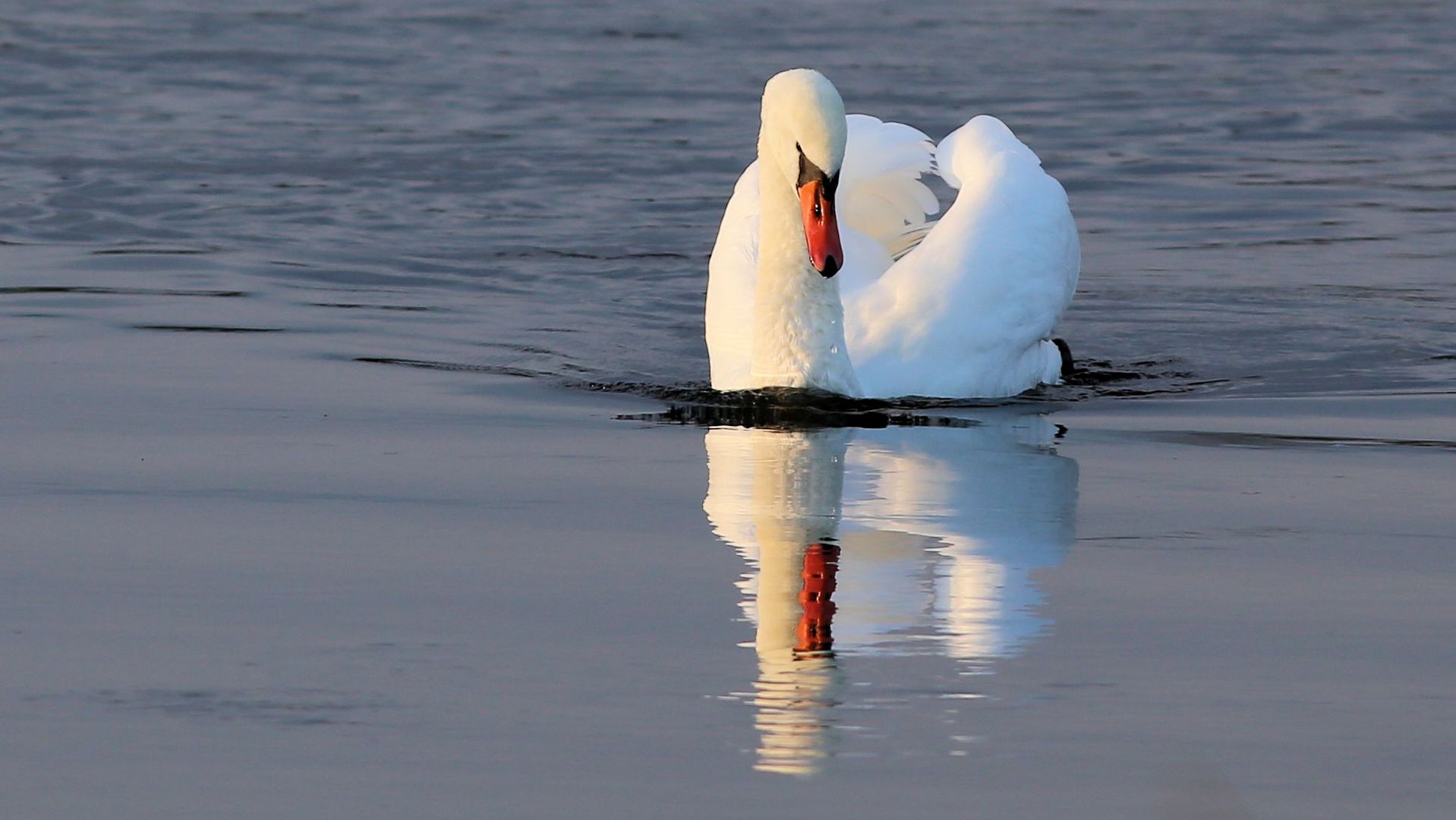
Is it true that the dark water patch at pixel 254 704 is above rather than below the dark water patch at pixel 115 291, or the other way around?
below

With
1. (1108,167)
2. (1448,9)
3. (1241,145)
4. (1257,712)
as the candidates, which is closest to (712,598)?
(1257,712)

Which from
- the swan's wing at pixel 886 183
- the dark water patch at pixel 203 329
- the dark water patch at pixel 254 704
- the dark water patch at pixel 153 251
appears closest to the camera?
the dark water patch at pixel 254 704

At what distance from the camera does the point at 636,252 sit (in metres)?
12.5

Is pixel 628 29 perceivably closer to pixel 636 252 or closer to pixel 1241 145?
pixel 1241 145

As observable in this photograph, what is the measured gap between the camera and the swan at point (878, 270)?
791cm

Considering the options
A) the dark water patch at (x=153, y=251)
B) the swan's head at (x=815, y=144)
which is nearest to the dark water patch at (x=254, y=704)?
the swan's head at (x=815, y=144)

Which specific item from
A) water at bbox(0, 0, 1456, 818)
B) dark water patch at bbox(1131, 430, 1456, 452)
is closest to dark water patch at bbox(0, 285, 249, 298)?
A: water at bbox(0, 0, 1456, 818)

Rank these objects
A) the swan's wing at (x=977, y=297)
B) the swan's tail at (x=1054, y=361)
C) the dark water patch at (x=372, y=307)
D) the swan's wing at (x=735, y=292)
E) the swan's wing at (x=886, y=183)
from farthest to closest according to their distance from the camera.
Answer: the dark water patch at (x=372, y=307) → the swan's wing at (x=886, y=183) → the swan's tail at (x=1054, y=361) → the swan's wing at (x=735, y=292) → the swan's wing at (x=977, y=297)

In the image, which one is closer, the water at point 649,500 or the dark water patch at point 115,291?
the water at point 649,500

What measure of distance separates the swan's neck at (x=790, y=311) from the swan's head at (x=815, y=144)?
0.64 feet

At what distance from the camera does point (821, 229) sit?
780 centimetres

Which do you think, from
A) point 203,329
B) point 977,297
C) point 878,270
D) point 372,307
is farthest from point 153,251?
point 977,297

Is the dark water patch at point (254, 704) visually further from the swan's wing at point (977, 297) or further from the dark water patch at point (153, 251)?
the dark water patch at point (153, 251)

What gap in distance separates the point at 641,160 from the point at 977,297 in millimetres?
6733
